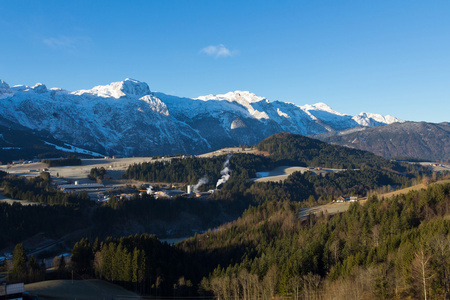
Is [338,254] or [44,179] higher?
[44,179]

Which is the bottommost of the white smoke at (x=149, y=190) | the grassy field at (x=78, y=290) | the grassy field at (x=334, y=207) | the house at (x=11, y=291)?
the grassy field at (x=78, y=290)

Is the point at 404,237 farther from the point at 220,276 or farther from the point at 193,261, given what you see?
the point at 193,261

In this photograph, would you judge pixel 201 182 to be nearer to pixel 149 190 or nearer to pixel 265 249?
pixel 149 190

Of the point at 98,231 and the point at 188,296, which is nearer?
the point at 188,296

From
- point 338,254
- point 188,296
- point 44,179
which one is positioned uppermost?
point 44,179

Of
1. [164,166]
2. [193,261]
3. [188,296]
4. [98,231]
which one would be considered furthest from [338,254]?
[164,166]

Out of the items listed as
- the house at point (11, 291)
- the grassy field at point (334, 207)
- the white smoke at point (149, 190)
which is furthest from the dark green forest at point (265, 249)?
the white smoke at point (149, 190)

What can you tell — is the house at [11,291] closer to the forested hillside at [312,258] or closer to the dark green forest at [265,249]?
the dark green forest at [265,249]

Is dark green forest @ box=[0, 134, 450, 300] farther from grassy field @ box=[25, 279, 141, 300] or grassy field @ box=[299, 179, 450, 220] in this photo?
grassy field @ box=[25, 279, 141, 300]

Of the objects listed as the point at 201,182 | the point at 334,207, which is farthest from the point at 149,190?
the point at 334,207
